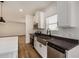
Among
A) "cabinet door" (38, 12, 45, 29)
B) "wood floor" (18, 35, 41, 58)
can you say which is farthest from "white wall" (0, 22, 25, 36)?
"cabinet door" (38, 12, 45, 29)

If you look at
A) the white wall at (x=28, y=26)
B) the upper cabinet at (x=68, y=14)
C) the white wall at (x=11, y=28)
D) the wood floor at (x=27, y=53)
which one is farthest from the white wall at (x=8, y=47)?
the white wall at (x=11, y=28)

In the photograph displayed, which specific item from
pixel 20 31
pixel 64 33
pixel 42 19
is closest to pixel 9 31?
pixel 20 31

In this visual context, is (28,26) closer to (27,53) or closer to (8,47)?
(27,53)

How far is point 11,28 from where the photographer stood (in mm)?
12805

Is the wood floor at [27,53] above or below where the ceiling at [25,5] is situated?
below

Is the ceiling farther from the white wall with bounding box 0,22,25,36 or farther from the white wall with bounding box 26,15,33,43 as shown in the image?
the white wall with bounding box 0,22,25,36

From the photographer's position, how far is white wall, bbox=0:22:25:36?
1208 centimetres

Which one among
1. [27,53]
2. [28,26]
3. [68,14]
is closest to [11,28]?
[28,26]

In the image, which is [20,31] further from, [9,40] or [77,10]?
[77,10]

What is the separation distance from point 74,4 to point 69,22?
495 mm

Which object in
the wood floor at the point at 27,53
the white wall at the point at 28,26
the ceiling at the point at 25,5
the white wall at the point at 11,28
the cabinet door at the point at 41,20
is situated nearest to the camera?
the wood floor at the point at 27,53

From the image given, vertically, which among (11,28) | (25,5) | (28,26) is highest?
(25,5)

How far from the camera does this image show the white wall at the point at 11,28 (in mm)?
12081

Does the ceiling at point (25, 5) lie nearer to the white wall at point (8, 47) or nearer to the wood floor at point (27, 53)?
the white wall at point (8, 47)
